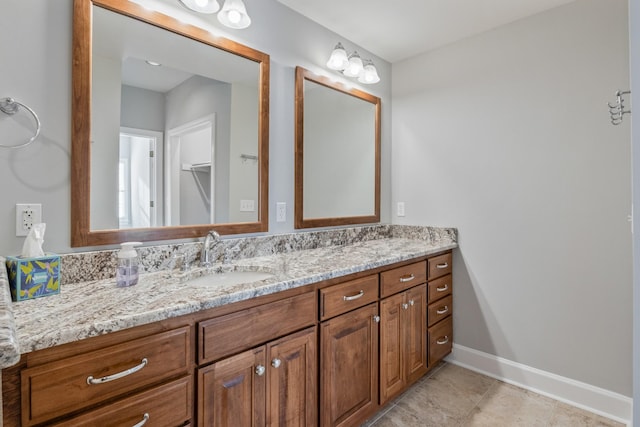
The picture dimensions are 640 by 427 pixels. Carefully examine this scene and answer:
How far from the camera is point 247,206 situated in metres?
1.86

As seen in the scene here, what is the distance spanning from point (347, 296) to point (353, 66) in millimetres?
1615

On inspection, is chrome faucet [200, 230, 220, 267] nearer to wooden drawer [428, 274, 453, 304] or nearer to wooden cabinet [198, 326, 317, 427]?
wooden cabinet [198, 326, 317, 427]

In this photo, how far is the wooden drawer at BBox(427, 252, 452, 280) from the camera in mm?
2213

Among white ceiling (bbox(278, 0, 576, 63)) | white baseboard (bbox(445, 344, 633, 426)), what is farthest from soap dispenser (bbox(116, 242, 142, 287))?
white baseboard (bbox(445, 344, 633, 426))

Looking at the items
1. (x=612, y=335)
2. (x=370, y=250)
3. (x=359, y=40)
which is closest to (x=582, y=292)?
(x=612, y=335)

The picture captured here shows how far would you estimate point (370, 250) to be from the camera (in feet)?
6.89

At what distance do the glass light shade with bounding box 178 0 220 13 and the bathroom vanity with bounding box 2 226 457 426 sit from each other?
124cm

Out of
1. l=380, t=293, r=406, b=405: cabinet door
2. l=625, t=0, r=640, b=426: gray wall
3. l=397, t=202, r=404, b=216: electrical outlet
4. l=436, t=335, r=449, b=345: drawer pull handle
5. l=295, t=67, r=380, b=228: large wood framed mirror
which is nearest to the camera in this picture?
l=625, t=0, r=640, b=426: gray wall

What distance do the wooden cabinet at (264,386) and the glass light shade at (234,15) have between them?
5.05ft

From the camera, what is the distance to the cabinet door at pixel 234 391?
107cm

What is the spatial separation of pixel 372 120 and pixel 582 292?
6.00ft

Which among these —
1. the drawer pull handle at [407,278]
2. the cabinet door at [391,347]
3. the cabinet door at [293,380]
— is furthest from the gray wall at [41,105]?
the drawer pull handle at [407,278]

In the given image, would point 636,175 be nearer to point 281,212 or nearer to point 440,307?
point 281,212

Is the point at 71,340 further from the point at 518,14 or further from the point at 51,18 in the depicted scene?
the point at 518,14
